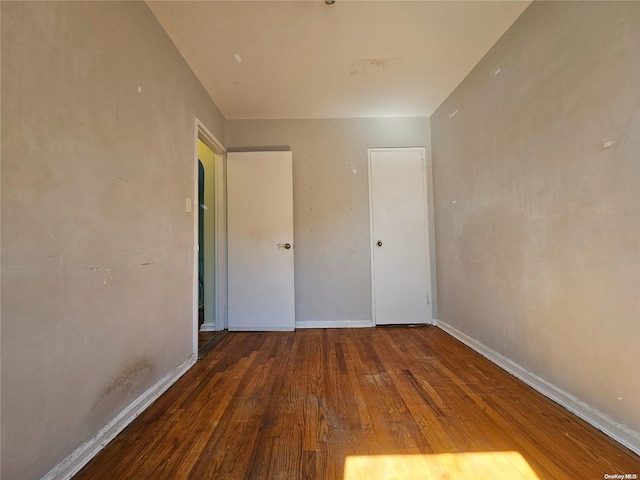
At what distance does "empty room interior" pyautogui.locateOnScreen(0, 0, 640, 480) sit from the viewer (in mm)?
1065

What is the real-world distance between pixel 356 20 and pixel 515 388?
101 inches

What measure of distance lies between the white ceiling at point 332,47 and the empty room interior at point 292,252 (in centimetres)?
2

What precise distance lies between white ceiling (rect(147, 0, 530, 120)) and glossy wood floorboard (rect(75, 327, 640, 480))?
2389mm

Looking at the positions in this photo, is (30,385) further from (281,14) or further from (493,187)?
(493,187)

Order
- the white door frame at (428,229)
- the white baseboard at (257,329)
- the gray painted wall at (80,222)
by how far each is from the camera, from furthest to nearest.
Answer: the white door frame at (428,229), the white baseboard at (257,329), the gray painted wall at (80,222)

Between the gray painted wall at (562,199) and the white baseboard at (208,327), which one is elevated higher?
the gray painted wall at (562,199)

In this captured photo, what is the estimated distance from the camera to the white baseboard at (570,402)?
1227 mm

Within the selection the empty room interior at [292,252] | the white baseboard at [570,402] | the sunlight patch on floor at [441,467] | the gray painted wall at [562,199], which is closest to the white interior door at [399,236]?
the empty room interior at [292,252]

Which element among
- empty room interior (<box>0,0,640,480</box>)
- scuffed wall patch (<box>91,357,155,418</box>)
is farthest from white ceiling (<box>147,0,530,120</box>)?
scuffed wall patch (<box>91,357,155,418</box>)

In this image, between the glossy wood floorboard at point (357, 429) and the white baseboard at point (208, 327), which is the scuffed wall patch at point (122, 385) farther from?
the white baseboard at point (208, 327)

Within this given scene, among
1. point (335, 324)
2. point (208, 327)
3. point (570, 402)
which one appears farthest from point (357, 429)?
point (208, 327)

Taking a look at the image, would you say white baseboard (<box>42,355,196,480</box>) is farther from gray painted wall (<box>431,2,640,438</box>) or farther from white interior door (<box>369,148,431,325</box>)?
gray painted wall (<box>431,2,640,438</box>)

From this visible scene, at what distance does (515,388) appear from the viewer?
1.75 meters

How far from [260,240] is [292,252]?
0.39 meters
